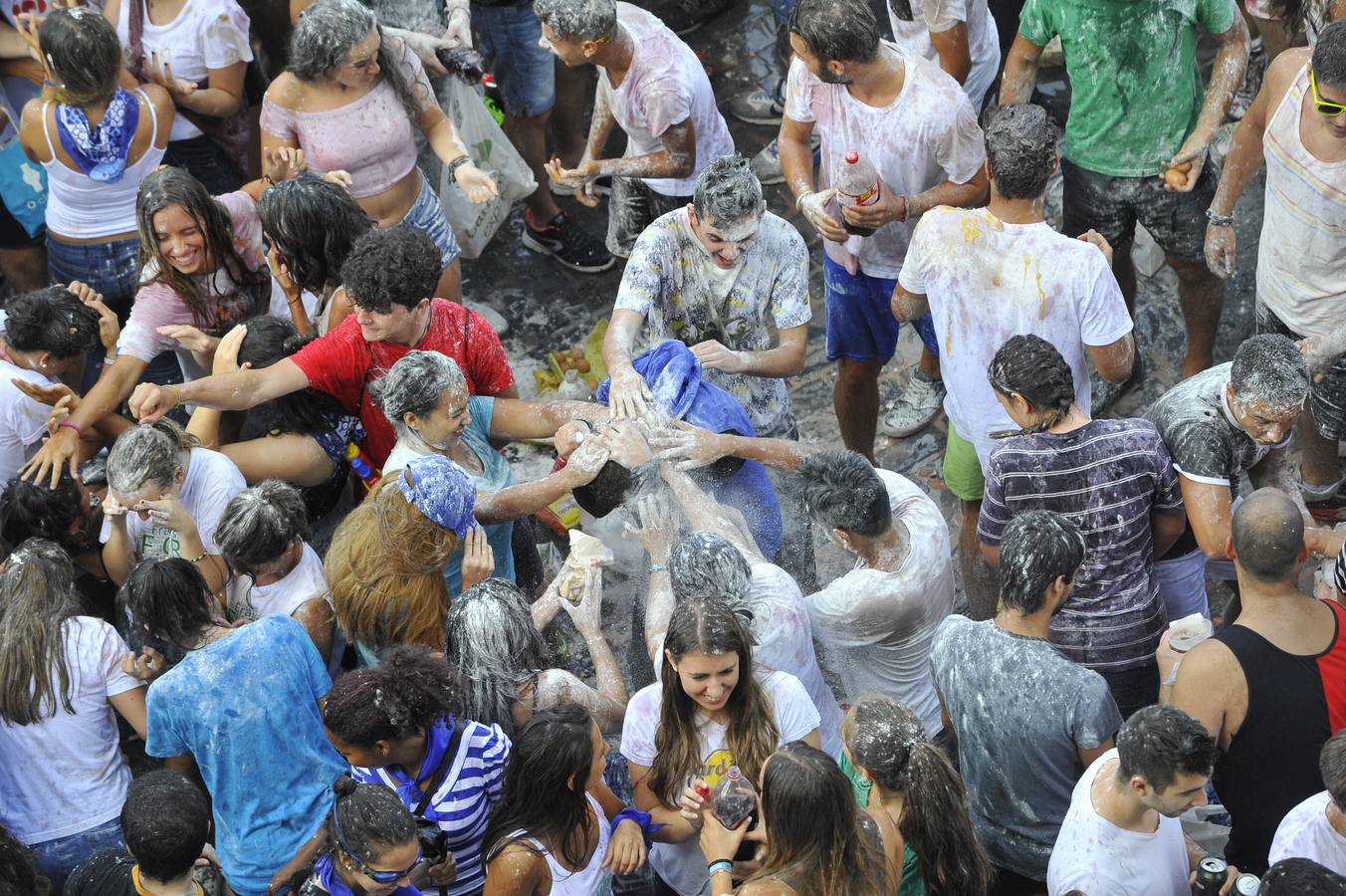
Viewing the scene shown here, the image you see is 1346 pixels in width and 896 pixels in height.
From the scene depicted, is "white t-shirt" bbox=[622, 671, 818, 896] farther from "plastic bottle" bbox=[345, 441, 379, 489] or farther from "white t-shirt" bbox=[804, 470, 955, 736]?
"plastic bottle" bbox=[345, 441, 379, 489]

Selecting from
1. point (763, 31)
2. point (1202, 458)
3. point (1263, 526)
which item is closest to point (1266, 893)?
point (1263, 526)

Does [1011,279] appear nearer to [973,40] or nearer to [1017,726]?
[1017,726]

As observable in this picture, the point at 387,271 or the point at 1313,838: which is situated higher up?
the point at 387,271

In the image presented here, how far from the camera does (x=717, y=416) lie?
158 inches

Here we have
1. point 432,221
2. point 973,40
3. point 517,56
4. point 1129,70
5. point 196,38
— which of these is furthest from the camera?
point 517,56

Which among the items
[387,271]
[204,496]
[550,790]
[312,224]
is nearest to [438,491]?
[387,271]

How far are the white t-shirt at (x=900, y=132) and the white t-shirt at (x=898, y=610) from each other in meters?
1.24

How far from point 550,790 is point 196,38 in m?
3.66

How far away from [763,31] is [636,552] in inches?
132

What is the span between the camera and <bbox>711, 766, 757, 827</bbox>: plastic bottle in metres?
3.05

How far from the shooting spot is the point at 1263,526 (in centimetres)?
315

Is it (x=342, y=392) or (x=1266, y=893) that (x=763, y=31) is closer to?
(x=342, y=392)

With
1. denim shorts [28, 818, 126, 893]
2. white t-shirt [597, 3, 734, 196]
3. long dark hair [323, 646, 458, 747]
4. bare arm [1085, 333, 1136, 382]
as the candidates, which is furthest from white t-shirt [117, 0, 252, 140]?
bare arm [1085, 333, 1136, 382]

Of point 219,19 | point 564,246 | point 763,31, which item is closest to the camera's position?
point 219,19
